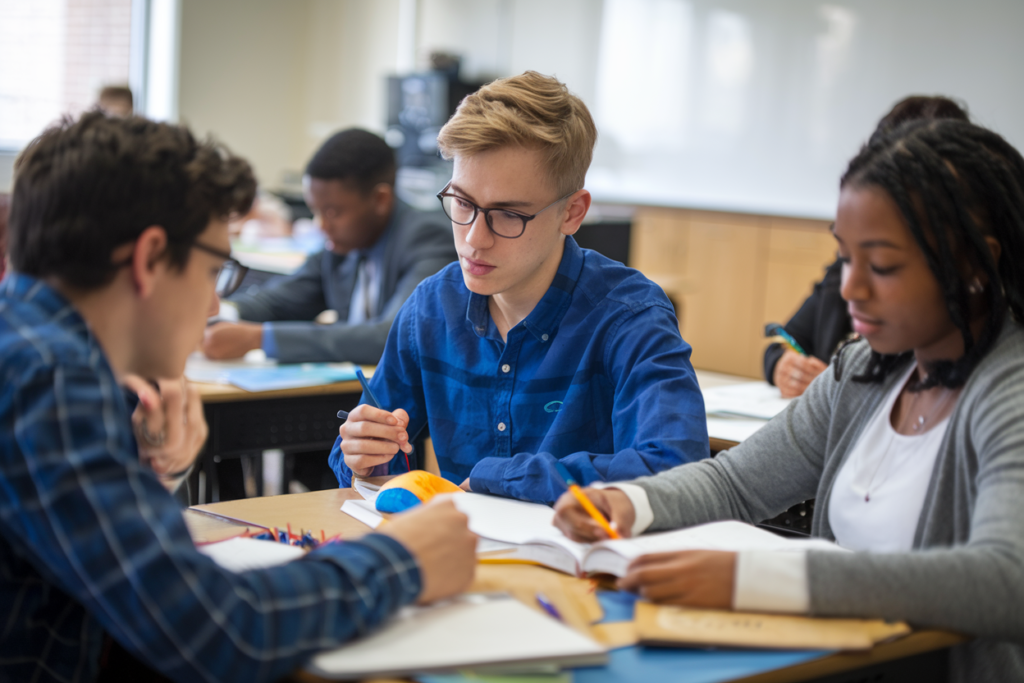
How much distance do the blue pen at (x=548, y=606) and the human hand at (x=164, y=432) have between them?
0.49 m

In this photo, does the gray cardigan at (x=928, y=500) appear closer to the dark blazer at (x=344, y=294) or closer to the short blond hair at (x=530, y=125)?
the short blond hair at (x=530, y=125)

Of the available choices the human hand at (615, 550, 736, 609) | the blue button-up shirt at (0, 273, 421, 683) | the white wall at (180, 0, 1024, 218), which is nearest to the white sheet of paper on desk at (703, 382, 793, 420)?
the human hand at (615, 550, 736, 609)

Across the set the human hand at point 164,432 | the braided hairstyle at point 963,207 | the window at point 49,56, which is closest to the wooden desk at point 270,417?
the human hand at point 164,432

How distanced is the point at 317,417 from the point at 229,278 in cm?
43

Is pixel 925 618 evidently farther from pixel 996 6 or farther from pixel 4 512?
pixel 996 6

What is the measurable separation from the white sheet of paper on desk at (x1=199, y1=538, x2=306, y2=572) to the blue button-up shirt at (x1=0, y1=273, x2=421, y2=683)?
209 mm

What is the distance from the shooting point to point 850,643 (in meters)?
0.95

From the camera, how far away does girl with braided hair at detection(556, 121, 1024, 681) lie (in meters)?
1.00

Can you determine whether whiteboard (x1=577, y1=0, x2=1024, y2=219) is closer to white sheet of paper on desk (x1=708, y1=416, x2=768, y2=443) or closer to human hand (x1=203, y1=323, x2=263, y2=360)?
white sheet of paper on desk (x1=708, y1=416, x2=768, y2=443)

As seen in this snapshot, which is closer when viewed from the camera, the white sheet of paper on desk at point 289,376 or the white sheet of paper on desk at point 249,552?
the white sheet of paper on desk at point 249,552

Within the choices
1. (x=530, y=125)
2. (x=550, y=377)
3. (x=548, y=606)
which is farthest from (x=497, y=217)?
(x=548, y=606)

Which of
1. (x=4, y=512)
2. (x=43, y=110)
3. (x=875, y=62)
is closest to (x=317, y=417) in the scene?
(x=4, y=512)

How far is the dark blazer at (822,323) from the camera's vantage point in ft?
8.68

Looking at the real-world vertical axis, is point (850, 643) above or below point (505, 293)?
below
